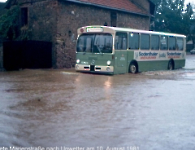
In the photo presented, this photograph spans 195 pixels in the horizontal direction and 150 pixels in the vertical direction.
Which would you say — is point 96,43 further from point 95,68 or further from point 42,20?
point 42,20

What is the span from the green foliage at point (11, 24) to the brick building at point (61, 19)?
0.58 m

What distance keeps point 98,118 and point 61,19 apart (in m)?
17.2

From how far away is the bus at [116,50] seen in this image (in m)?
18.4

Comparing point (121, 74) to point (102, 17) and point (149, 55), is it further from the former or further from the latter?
point (102, 17)

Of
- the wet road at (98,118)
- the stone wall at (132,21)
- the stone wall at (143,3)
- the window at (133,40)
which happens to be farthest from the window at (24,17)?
the wet road at (98,118)

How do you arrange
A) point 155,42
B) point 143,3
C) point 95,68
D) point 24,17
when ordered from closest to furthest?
point 95,68 < point 155,42 < point 24,17 < point 143,3

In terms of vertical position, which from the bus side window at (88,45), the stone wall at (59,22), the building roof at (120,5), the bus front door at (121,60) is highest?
the building roof at (120,5)

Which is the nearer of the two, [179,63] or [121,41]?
[121,41]

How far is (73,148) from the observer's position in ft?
18.4

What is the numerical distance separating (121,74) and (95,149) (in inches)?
548

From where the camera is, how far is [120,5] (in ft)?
100

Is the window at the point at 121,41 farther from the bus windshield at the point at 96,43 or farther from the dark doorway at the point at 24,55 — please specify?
the dark doorway at the point at 24,55

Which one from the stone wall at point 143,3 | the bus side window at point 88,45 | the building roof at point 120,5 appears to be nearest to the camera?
the bus side window at point 88,45

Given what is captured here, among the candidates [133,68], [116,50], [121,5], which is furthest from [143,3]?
[116,50]
